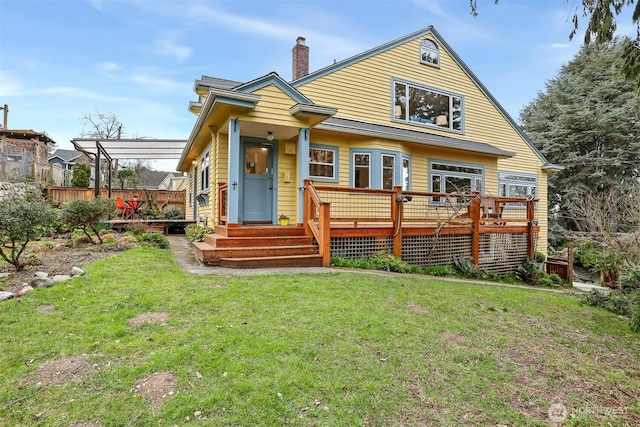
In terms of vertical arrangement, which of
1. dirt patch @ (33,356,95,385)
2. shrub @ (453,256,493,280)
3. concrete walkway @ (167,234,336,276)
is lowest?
shrub @ (453,256,493,280)

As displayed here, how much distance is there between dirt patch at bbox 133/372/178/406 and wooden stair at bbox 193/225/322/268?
3664 mm

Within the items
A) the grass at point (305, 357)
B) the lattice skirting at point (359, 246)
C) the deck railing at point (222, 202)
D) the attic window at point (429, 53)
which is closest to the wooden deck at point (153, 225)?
the deck railing at point (222, 202)

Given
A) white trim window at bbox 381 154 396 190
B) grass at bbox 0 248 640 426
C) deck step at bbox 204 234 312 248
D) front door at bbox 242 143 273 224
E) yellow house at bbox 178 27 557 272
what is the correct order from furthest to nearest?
white trim window at bbox 381 154 396 190, front door at bbox 242 143 273 224, yellow house at bbox 178 27 557 272, deck step at bbox 204 234 312 248, grass at bbox 0 248 640 426

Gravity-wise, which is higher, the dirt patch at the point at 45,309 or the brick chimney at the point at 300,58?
the brick chimney at the point at 300,58

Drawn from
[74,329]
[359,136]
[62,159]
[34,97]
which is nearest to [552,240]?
[359,136]

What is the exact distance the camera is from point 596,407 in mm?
2564

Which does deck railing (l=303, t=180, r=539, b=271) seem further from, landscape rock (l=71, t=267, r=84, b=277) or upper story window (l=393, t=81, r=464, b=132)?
landscape rock (l=71, t=267, r=84, b=277)

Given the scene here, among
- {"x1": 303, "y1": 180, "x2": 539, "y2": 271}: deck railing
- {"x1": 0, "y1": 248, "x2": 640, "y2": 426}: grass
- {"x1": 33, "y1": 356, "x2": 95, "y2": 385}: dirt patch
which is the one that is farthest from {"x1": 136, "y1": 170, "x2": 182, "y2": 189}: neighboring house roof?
{"x1": 33, "y1": 356, "x2": 95, "y2": 385}: dirt patch

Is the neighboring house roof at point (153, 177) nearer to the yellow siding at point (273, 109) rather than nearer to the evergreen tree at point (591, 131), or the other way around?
the yellow siding at point (273, 109)

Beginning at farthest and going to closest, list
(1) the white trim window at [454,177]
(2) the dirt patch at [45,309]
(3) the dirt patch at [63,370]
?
(1) the white trim window at [454,177]
(2) the dirt patch at [45,309]
(3) the dirt patch at [63,370]

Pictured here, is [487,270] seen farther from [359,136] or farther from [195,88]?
[195,88]

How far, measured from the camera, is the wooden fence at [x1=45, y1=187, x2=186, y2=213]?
16.6 m

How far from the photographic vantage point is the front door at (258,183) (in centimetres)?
855

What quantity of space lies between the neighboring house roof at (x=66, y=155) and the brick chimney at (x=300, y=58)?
37003mm
